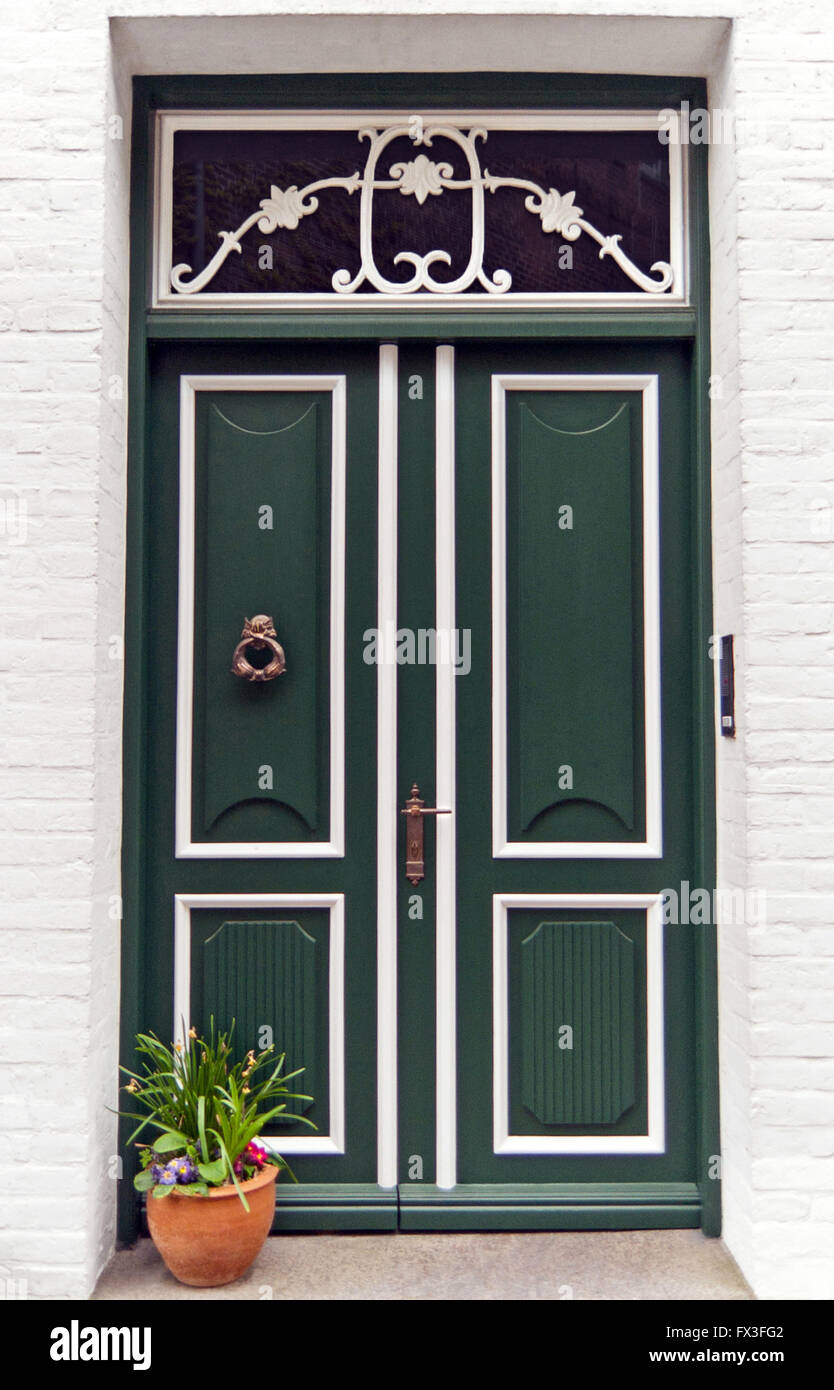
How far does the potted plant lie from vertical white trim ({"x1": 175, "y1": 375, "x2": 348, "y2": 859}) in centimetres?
59

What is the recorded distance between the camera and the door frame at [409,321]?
3.30 meters

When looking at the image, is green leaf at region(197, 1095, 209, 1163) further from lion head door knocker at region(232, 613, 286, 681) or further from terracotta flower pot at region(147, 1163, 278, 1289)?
lion head door knocker at region(232, 613, 286, 681)

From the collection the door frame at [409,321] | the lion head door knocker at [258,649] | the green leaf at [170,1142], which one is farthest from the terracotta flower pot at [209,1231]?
the lion head door knocker at [258,649]

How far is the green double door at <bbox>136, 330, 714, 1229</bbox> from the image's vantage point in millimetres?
3312

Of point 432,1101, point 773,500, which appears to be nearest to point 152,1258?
point 432,1101

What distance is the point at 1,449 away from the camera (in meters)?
3.06

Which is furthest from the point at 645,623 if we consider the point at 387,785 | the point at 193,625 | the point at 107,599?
the point at 107,599

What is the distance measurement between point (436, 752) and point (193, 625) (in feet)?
2.77

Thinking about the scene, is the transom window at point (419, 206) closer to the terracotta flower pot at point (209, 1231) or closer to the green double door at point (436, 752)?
the green double door at point (436, 752)

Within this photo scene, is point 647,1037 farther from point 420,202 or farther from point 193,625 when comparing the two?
point 420,202

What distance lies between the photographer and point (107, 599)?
315 centimetres

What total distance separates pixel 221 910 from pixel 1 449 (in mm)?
1487

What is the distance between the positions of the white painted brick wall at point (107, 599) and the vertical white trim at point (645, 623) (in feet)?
0.95
